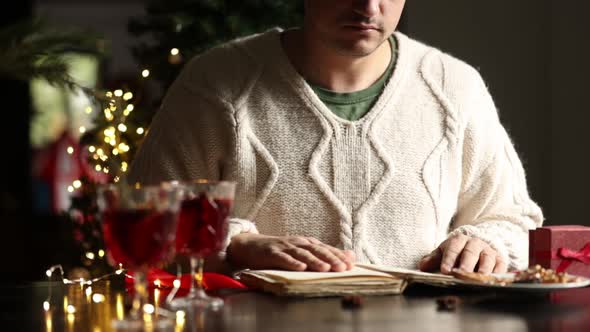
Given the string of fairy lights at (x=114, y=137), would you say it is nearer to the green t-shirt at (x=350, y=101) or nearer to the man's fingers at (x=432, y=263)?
the green t-shirt at (x=350, y=101)

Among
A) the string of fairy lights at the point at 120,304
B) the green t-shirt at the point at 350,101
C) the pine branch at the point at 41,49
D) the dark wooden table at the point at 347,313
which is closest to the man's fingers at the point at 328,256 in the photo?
the dark wooden table at the point at 347,313

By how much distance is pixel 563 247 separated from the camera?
1747 millimetres

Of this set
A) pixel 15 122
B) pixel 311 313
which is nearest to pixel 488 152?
pixel 311 313

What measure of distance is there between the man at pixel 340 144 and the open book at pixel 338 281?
1.70 feet

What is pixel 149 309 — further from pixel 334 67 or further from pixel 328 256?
pixel 334 67

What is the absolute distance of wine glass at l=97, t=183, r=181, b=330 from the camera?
126cm

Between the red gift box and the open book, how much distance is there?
192mm

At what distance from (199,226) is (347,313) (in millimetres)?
235

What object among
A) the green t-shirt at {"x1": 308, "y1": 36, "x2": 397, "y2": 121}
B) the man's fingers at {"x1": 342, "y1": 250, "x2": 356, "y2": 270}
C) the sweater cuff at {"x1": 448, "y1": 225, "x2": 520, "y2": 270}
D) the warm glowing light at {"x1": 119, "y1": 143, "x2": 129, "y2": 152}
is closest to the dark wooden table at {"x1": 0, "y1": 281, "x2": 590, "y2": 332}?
the man's fingers at {"x1": 342, "y1": 250, "x2": 356, "y2": 270}

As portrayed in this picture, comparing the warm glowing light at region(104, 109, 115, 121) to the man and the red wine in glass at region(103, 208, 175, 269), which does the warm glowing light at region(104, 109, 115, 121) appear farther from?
the red wine in glass at region(103, 208, 175, 269)

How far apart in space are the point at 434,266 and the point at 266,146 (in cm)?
55

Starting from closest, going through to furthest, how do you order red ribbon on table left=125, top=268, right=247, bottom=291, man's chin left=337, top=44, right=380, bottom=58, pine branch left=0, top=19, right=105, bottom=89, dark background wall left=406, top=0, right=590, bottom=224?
red ribbon on table left=125, top=268, right=247, bottom=291
man's chin left=337, top=44, right=380, bottom=58
dark background wall left=406, top=0, right=590, bottom=224
pine branch left=0, top=19, right=105, bottom=89

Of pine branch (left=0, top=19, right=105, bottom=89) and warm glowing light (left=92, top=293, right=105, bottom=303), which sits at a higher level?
pine branch (left=0, top=19, right=105, bottom=89)

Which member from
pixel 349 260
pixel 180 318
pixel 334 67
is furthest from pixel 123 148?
pixel 180 318
